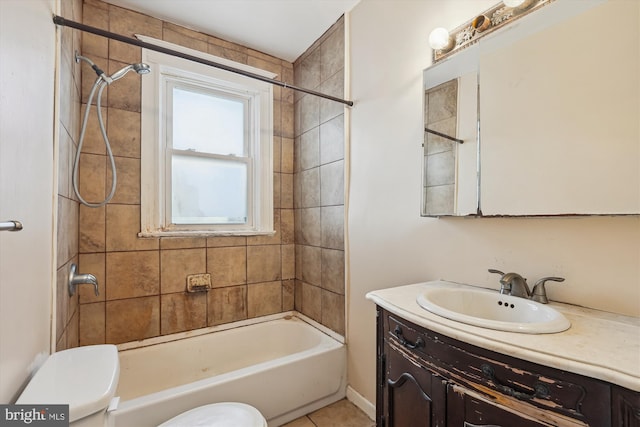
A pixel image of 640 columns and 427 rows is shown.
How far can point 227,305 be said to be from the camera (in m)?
2.22

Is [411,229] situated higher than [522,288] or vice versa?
[411,229]

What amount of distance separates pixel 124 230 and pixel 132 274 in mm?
299

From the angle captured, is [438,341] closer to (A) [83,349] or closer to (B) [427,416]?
(B) [427,416]

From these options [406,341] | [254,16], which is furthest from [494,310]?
[254,16]

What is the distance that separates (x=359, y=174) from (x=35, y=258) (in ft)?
5.07

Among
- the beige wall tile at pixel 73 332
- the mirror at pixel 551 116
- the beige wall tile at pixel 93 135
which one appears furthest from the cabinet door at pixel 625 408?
the beige wall tile at pixel 93 135

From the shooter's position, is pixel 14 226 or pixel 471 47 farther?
pixel 471 47

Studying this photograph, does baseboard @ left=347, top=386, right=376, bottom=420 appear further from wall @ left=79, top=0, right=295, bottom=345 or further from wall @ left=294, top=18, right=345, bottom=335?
wall @ left=79, top=0, right=295, bottom=345

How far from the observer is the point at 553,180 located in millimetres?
1001

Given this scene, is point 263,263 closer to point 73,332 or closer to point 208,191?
point 208,191

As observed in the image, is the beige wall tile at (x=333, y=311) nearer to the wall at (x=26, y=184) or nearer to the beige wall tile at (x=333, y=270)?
the beige wall tile at (x=333, y=270)

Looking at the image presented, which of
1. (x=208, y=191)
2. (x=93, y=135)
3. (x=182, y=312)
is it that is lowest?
(x=182, y=312)

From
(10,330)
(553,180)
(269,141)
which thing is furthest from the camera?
(269,141)

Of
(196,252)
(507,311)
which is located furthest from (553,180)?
(196,252)
